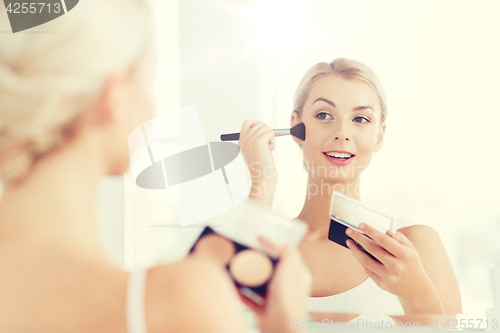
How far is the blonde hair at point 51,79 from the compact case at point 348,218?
0.54 metres

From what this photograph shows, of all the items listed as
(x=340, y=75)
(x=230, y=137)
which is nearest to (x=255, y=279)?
(x=230, y=137)

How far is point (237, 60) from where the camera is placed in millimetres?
927

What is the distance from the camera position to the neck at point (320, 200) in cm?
87

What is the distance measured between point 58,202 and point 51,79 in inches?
7.6

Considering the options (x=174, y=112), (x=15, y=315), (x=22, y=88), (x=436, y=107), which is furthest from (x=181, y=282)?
(x=436, y=107)

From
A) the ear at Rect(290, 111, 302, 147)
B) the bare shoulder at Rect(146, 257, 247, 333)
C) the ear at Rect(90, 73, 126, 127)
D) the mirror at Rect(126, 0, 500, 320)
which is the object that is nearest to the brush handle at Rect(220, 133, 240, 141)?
the mirror at Rect(126, 0, 500, 320)

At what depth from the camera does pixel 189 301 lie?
501 millimetres

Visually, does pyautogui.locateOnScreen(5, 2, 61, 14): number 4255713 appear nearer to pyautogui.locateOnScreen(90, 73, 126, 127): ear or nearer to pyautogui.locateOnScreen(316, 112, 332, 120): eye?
pyautogui.locateOnScreen(90, 73, 126, 127): ear

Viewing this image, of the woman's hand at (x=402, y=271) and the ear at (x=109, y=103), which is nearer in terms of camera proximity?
the ear at (x=109, y=103)

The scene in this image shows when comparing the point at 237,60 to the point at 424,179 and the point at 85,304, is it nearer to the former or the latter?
the point at 424,179

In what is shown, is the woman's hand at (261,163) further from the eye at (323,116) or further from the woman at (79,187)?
the woman at (79,187)

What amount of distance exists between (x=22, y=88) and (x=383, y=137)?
0.72m

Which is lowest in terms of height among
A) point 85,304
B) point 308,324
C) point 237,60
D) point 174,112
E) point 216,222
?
point 308,324

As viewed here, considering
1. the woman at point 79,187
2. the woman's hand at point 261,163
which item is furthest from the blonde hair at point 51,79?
the woman's hand at point 261,163
